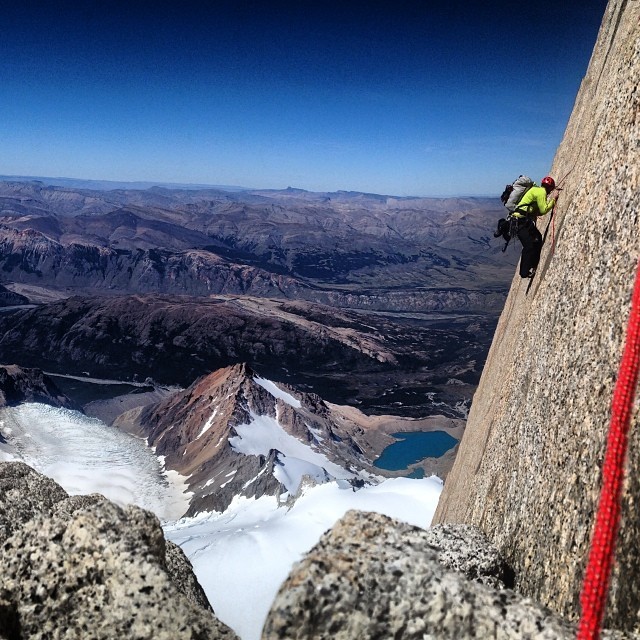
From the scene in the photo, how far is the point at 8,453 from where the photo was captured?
88500 mm

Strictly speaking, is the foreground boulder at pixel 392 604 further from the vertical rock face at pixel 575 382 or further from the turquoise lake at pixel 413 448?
the turquoise lake at pixel 413 448

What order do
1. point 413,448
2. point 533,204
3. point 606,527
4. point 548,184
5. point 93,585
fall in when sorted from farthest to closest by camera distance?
point 413,448
point 548,184
point 533,204
point 93,585
point 606,527

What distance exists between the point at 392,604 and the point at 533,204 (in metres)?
7.24

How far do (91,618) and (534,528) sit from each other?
4.88m

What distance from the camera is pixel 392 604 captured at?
412 cm

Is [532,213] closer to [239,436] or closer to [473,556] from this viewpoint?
[473,556]

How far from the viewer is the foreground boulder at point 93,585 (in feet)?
15.8

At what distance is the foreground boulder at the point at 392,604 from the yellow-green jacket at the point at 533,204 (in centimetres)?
655

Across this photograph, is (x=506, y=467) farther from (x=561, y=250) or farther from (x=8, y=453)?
(x=8, y=453)

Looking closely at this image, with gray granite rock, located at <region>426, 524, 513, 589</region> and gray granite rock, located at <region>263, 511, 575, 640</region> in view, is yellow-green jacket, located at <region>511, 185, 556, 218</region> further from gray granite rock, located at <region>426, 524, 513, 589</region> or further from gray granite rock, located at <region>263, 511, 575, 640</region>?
gray granite rock, located at <region>263, 511, 575, 640</region>

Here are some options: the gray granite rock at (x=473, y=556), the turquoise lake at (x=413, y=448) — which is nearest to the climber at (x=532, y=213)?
the gray granite rock at (x=473, y=556)

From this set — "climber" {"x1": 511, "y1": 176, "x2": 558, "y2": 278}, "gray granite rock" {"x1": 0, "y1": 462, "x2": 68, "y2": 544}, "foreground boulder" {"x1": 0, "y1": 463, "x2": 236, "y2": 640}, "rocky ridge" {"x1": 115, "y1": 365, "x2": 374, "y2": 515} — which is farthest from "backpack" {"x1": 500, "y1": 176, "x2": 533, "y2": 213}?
"rocky ridge" {"x1": 115, "y1": 365, "x2": 374, "y2": 515}

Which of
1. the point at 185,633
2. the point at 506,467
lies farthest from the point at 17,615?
the point at 506,467

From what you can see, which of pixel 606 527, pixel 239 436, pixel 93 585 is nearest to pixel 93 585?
pixel 93 585
